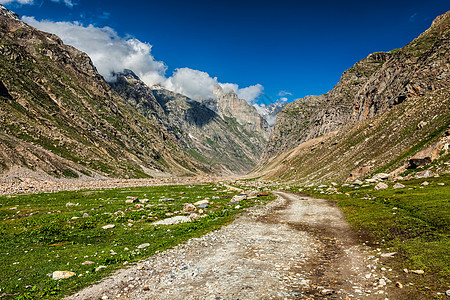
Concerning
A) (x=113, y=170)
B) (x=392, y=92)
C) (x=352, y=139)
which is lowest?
(x=113, y=170)

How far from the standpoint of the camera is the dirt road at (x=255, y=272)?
36.2 ft

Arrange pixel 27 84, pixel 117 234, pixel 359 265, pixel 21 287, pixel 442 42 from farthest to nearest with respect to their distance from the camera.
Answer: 1. pixel 27 84
2. pixel 442 42
3. pixel 117 234
4. pixel 359 265
5. pixel 21 287

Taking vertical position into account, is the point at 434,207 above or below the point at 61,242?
above

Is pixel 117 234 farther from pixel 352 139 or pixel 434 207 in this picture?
pixel 352 139

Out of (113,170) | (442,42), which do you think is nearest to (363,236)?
(442,42)

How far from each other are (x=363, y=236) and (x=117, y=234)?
23.5 meters

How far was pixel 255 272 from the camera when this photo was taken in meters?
13.4

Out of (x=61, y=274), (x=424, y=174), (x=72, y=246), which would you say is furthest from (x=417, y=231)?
(x=424, y=174)

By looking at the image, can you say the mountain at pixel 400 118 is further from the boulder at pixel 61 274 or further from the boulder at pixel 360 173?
the boulder at pixel 61 274

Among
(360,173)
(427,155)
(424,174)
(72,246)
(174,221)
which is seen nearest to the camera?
(72,246)

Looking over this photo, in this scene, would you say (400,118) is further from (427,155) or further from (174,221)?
(174,221)

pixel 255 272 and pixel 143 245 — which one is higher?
pixel 255 272

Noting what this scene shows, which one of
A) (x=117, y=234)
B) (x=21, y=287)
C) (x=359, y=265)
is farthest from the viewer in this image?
(x=117, y=234)

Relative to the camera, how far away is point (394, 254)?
1426 cm
